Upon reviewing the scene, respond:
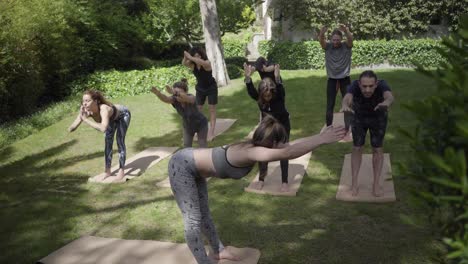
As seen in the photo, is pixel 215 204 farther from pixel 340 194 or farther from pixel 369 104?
Result: pixel 369 104

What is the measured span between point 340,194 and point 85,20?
12960mm

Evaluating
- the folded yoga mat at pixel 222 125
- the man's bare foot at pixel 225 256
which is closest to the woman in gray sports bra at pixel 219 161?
the man's bare foot at pixel 225 256

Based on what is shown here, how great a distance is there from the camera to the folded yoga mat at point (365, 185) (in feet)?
18.4

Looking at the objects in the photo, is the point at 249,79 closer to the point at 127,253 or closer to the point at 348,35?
the point at 348,35

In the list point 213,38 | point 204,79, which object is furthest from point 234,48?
point 204,79

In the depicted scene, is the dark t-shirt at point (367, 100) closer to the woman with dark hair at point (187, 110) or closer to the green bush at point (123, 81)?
the woman with dark hair at point (187, 110)

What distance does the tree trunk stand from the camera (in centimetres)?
1505

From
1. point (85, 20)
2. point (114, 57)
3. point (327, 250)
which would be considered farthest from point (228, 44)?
point (327, 250)

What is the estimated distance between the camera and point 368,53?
1889 cm

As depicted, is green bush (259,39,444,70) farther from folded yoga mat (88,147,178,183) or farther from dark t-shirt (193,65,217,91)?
folded yoga mat (88,147,178,183)

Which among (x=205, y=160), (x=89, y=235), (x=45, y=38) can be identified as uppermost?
(x=45, y=38)

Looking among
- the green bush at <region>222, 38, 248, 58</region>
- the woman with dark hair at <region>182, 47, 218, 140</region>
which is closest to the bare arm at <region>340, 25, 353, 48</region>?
the woman with dark hair at <region>182, 47, 218, 140</region>

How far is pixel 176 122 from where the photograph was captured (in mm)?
10922

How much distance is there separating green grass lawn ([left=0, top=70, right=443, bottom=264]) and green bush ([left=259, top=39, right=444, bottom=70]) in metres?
10.1
